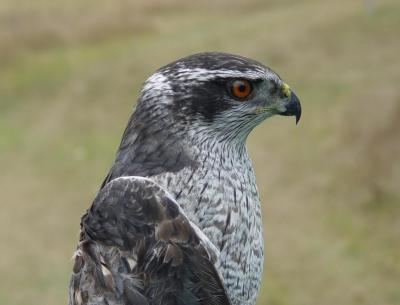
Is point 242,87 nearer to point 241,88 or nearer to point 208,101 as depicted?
point 241,88

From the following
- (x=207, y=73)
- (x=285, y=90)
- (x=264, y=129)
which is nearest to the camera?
(x=207, y=73)

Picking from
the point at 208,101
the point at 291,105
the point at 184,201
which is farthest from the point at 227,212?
the point at 291,105

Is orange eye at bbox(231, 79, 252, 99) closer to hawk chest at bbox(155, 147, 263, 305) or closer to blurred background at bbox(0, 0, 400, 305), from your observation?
hawk chest at bbox(155, 147, 263, 305)

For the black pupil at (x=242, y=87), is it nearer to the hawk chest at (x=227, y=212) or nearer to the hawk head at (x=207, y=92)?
the hawk head at (x=207, y=92)

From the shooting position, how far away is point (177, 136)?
3219 mm

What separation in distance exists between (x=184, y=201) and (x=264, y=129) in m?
15.5

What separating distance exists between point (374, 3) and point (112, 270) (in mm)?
23721

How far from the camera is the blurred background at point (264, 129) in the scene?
12.9 metres

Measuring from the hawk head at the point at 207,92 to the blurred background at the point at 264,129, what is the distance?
29.1 ft

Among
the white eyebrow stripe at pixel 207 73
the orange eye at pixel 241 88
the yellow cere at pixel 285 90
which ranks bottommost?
the yellow cere at pixel 285 90

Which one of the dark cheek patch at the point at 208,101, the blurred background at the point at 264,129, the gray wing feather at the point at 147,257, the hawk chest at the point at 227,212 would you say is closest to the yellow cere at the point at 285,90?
the dark cheek patch at the point at 208,101

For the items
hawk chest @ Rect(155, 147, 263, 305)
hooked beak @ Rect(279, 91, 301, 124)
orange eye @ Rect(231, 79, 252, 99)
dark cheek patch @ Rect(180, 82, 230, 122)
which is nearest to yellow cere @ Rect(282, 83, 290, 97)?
hooked beak @ Rect(279, 91, 301, 124)

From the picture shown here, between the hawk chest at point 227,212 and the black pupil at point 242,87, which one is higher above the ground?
the black pupil at point 242,87

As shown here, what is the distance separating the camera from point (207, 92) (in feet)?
10.6
